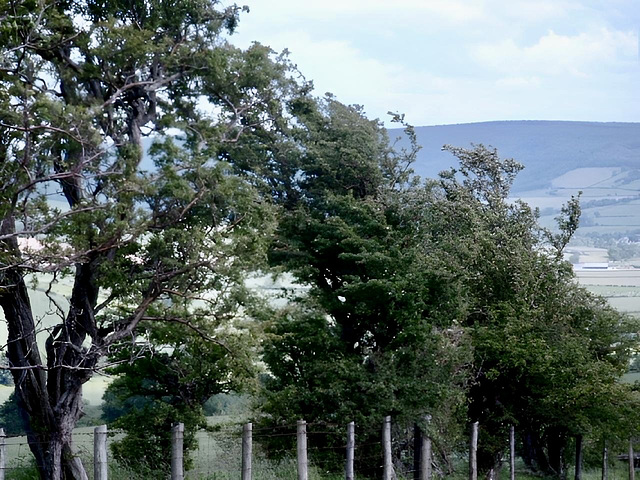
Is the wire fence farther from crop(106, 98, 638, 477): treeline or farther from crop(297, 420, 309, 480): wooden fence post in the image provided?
crop(106, 98, 638, 477): treeline

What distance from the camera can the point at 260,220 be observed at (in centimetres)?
2066

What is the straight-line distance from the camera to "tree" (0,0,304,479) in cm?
1697

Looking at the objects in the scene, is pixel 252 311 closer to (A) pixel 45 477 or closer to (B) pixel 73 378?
(B) pixel 73 378

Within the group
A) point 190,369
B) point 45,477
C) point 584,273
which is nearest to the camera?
point 45,477

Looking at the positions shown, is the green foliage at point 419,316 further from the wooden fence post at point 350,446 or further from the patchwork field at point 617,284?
the patchwork field at point 617,284

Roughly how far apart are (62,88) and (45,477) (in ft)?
29.2

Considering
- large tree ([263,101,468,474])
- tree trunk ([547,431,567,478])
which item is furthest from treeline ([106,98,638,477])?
tree trunk ([547,431,567,478])

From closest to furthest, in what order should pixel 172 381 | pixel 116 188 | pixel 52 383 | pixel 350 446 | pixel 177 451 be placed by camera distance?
1. pixel 177 451
2. pixel 350 446
3. pixel 116 188
4. pixel 52 383
5. pixel 172 381

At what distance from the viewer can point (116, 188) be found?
58.6 ft

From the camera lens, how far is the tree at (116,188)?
1697 centimetres

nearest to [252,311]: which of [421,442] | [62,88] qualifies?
[421,442]

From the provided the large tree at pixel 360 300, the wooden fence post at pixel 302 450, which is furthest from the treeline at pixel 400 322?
the wooden fence post at pixel 302 450

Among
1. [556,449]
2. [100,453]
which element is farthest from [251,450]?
[556,449]

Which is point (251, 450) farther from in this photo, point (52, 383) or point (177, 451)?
point (52, 383)
